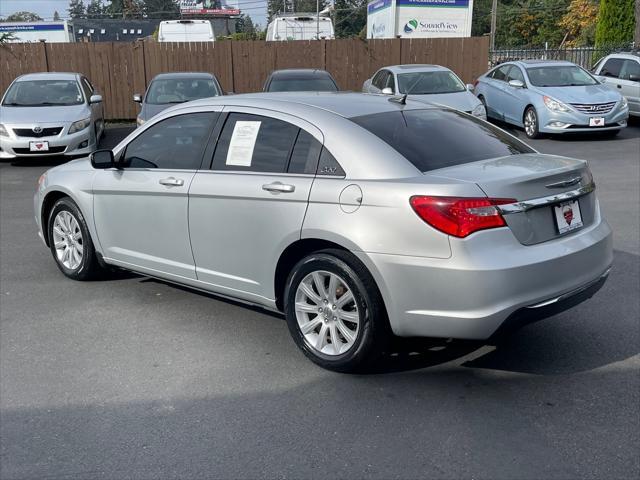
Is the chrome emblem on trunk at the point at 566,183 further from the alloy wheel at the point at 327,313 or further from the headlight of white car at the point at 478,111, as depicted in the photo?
the headlight of white car at the point at 478,111

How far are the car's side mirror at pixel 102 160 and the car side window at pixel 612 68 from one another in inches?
574

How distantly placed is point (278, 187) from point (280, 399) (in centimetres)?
129

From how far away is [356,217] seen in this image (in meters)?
3.99

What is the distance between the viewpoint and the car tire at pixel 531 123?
48.8 feet

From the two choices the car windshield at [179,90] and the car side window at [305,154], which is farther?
the car windshield at [179,90]

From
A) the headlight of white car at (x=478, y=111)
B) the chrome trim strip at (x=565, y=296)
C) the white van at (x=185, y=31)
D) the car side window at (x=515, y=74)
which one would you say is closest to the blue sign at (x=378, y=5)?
the white van at (x=185, y=31)

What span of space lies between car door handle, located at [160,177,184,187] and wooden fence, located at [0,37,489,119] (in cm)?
1607

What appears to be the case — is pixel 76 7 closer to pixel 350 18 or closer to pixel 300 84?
pixel 350 18

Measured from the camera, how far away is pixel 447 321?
3.81m

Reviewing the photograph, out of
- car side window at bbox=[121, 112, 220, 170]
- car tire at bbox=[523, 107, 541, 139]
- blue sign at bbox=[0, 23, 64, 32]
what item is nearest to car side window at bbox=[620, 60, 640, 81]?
car tire at bbox=[523, 107, 541, 139]

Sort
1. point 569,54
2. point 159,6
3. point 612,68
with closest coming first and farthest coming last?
point 612,68
point 569,54
point 159,6

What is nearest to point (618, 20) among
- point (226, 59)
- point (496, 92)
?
point (496, 92)

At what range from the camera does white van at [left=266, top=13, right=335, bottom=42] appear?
25984mm

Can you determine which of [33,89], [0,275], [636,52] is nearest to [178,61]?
[33,89]
